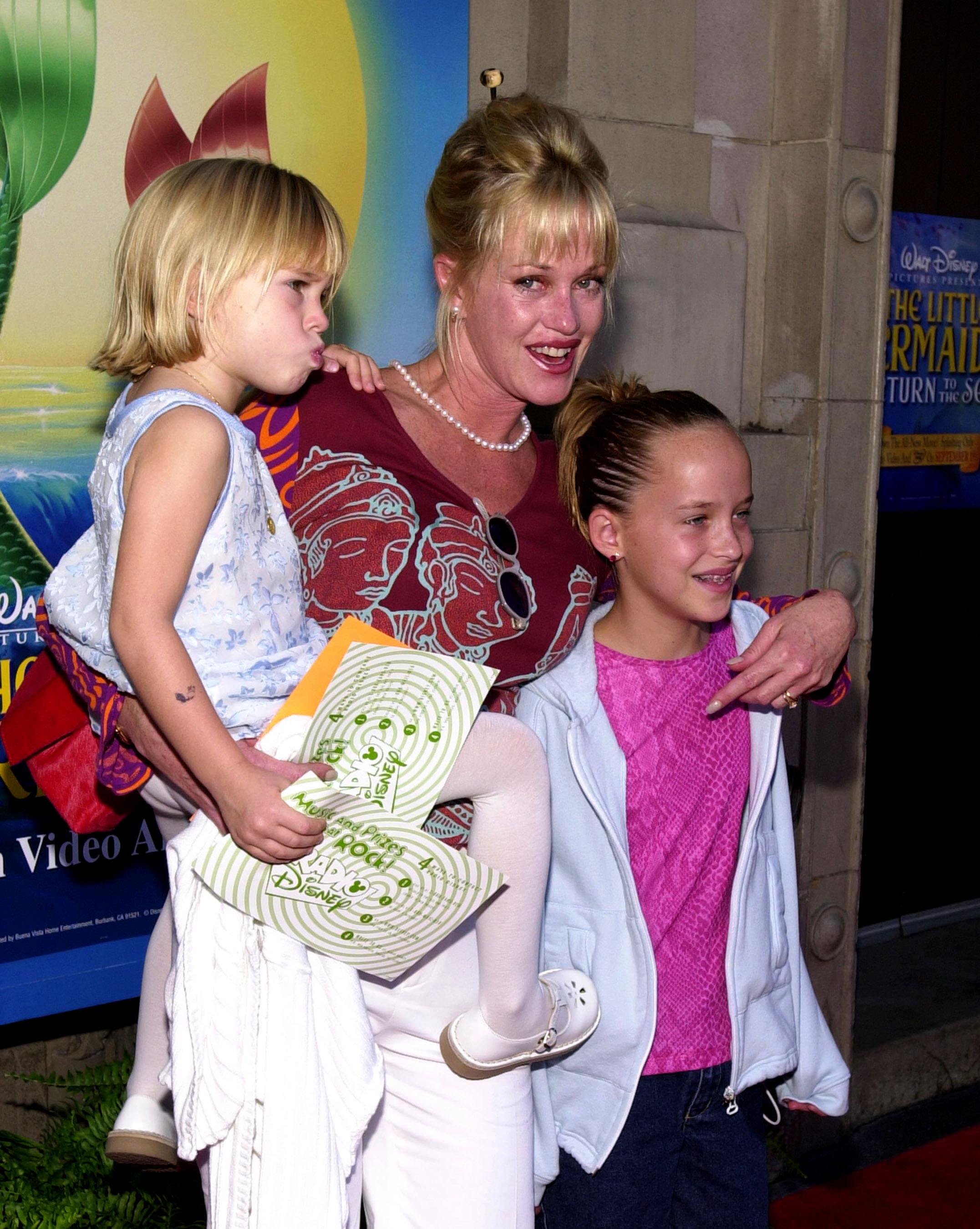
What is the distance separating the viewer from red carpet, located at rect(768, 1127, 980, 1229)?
4105mm

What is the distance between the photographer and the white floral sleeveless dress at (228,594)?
205cm

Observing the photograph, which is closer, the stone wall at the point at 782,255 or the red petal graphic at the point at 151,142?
the red petal graphic at the point at 151,142

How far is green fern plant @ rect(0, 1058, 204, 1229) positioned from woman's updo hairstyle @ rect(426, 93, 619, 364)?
2.26 metres

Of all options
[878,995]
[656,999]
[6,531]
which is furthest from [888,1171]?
[6,531]

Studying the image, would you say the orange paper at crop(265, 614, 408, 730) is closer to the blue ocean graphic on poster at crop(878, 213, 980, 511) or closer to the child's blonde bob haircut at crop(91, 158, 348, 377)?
the child's blonde bob haircut at crop(91, 158, 348, 377)

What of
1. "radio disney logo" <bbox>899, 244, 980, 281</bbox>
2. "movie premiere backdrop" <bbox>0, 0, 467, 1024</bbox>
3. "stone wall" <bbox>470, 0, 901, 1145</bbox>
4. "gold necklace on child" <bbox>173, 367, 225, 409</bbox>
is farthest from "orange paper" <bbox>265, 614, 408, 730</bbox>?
"radio disney logo" <bbox>899, 244, 980, 281</bbox>

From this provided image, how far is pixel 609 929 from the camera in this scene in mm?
2381

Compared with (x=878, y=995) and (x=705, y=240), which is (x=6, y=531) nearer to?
(x=705, y=240)

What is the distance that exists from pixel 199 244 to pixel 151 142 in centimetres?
114

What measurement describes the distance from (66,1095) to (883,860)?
3348mm

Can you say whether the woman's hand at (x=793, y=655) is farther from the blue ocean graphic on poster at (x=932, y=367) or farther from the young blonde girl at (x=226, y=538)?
the blue ocean graphic on poster at (x=932, y=367)

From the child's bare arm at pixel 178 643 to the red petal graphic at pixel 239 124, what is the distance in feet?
4.67

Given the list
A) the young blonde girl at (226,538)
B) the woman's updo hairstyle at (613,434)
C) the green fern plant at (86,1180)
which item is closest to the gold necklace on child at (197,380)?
the young blonde girl at (226,538)

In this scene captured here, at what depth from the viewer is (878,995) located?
5.23 metres
